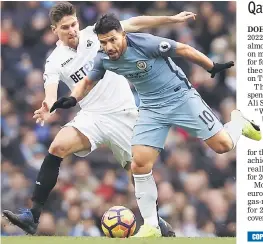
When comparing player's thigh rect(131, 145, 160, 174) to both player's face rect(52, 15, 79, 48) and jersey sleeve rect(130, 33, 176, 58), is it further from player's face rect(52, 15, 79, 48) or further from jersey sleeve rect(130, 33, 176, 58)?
player's face rect(52, 15, 79, 48)

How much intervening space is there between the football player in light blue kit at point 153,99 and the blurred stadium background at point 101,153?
376 centimetres

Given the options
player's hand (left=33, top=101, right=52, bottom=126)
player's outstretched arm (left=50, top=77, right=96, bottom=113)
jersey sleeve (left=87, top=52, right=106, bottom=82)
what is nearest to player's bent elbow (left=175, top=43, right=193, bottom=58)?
jersey sleeve (left=87, top=52, right=106, bottom=82)

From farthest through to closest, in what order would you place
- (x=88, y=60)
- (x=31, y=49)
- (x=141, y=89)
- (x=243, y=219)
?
(x=31, y=49) < (x=88, y=60) < (x=141, y=89) < (x=243, y=219)

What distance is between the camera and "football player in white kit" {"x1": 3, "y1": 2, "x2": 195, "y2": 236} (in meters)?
10.2

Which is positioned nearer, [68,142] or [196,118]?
[196,118]

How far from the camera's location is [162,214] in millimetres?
14078

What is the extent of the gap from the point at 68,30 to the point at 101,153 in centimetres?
461

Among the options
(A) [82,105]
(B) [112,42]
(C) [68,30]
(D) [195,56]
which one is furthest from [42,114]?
(D) [195,56]

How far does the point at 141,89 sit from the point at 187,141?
495 centimetres

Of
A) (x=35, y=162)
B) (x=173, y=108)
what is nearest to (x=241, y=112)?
(x=173, y=108)

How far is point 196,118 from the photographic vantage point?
9.80 meters

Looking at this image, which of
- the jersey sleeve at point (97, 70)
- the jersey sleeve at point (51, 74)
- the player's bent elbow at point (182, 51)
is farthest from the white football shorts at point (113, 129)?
the player's bent elbow at point (182, 51)

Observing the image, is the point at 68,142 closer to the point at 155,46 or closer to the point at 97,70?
the point at 97,70

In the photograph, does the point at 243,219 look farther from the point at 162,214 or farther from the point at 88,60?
the point at 162,214
